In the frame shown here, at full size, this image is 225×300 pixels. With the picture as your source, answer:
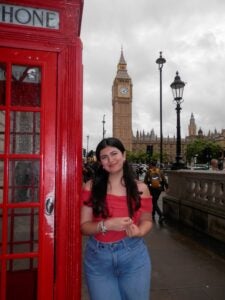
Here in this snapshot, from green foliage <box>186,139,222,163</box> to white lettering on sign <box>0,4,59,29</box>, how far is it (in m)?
84.1

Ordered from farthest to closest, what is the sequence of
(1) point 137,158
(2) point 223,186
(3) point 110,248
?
(1) point 137,158
(2) point 223,186
(3) point 110,248

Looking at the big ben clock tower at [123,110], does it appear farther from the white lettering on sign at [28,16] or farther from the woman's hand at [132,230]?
the woman's hand at [132,230]

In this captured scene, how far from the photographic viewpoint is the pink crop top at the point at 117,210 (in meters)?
2.31

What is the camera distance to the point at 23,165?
104 inches

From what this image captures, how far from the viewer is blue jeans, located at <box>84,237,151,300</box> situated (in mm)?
2250

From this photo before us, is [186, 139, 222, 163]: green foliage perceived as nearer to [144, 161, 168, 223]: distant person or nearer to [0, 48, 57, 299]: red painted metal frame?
[144, 161, 168, 223]: distant person

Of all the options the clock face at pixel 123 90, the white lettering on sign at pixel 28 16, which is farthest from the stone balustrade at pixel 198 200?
the clock face at pixel 123 90

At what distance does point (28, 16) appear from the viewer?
2.56 metres

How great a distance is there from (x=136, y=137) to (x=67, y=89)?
15126 centimetres

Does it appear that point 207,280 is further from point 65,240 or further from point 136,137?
point 136,137

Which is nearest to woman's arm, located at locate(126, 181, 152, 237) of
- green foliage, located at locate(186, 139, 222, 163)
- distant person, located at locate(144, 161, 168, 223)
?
distant person, located at locate(144, 161, 168, 223)

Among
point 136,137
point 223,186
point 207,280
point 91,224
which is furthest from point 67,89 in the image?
point 136,137

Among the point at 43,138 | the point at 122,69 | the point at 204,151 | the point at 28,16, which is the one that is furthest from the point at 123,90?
the point at 43,138

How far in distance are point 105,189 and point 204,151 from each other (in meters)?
86.9
